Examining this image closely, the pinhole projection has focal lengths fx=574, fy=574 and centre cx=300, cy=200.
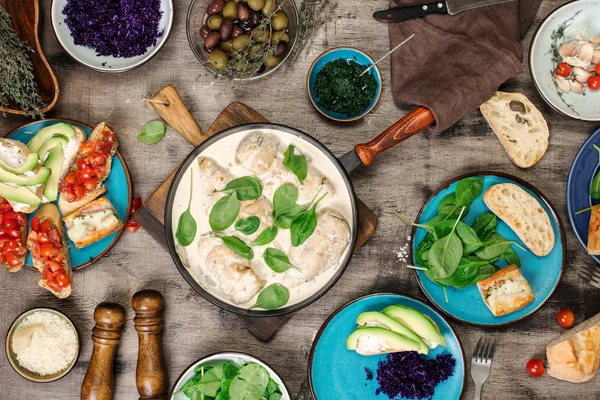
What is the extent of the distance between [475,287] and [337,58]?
1.17 m

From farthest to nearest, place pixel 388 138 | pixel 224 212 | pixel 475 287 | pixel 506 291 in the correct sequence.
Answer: pixel 475 287
pixel 506 291
pixel 388 138
pixel 224 212

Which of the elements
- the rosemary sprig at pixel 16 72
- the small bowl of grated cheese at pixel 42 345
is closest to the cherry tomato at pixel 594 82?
the rosemary sprig at pixel 16 72

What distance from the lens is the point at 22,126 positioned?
2.47 meters

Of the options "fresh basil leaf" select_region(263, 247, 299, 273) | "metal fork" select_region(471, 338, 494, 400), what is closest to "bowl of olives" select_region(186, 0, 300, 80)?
"fresh basil leaf" select_region(263, 247, 299, 273)

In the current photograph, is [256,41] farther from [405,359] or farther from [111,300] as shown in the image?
[405,359]

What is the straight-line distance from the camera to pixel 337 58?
254cm

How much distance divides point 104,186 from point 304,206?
0.91 m

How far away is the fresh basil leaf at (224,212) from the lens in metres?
2.15

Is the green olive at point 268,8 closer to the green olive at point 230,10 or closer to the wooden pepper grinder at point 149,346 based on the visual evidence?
the green olive at point 230,10

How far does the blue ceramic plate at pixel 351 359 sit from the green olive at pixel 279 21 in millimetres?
1219

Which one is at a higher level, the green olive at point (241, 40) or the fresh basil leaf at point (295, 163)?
the green olive at point (241, 40)

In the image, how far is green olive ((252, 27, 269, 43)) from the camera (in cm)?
243

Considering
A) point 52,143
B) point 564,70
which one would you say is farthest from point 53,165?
point 564,70

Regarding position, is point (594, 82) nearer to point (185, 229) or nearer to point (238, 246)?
point (238, 246)
